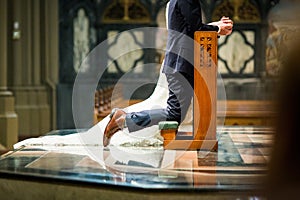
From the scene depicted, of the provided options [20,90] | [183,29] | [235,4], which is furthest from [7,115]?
[183,29]

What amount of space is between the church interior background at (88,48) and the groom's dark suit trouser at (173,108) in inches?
236

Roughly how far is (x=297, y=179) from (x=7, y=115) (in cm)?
845

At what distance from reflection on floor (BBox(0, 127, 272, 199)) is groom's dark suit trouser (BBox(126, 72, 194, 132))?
0.21m

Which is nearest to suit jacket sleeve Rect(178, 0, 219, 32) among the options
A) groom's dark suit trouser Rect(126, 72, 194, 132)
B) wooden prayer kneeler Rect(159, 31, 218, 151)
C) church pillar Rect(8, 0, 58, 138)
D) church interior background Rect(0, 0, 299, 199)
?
wooden prayer kneeler Rect(159, 31, 218, 151)

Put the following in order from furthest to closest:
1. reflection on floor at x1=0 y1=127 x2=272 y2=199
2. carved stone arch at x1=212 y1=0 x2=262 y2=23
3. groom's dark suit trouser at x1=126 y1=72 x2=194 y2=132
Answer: carved stone arch at x1=212 y1=0 x2=262 y2=23, groom's dark suit trouser at x1=126 y1=72 x2=194 y2=132, reflection on floor at x1=0 y1=127 x2=272 y2=199

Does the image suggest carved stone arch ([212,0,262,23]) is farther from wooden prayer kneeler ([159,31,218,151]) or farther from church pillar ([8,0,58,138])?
wooden prayer kneeler ([159,31,218,151])

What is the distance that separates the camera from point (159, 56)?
10.6 m

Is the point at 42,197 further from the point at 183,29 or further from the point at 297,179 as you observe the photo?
the point at 297,179

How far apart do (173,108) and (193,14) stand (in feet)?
2.25

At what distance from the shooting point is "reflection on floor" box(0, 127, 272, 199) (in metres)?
2.93

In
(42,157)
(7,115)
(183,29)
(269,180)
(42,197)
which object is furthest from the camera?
(7,115)

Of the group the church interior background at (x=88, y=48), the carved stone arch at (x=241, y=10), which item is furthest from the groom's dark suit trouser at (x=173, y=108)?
the carved stone arch at (x=241, y=10)

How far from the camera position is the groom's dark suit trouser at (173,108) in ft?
13.6

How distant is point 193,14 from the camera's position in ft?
13.5
